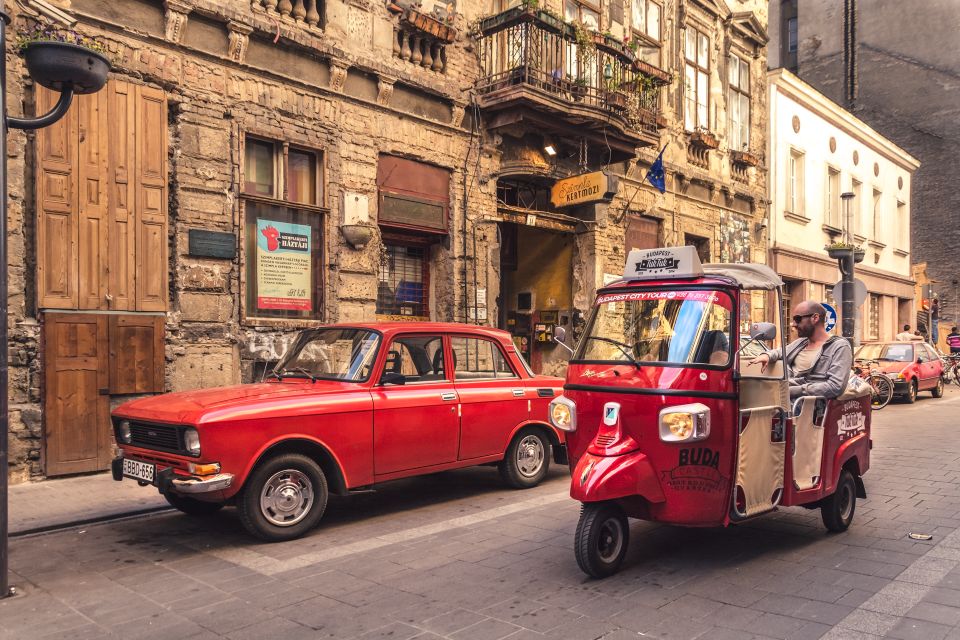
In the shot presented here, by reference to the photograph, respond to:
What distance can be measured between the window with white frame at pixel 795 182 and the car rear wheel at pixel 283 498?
22.0 metres

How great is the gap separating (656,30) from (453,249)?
9.02 m

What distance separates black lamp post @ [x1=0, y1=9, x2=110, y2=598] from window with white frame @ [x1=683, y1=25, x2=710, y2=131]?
16558 millimetres

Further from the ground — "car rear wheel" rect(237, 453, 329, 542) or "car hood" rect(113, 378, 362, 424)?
"car hood" rect(113, 378, 362, 424)

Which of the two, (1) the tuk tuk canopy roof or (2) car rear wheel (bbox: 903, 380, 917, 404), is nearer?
(1) the tuk tuk canopy roof

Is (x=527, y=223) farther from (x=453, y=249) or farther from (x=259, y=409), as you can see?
(x=259, y=409)

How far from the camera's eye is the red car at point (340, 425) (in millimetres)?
5910

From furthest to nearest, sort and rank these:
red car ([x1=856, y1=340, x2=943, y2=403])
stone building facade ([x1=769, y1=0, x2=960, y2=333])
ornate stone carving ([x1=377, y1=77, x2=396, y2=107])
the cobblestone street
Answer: stone building facade ([x1=769, y1=0, x2=960, y2=333]) → red car ([x1=856, y1=340, x2=943, y2=403]) → ornate stone carving ([x1=377, y1=77, x2=396, y2=107]) → the cobblestone street

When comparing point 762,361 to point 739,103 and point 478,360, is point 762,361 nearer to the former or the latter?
point 478,360

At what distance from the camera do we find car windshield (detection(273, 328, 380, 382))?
702 cm

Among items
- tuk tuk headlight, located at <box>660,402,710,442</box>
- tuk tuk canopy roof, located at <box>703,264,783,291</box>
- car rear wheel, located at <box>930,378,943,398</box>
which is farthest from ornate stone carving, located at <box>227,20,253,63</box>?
car rear wheel, located at <box>930,378,943,398</box>

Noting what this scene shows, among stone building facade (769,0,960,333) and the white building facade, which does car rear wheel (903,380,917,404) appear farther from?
stone building facade (769,0,960,333)

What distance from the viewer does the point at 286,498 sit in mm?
6238

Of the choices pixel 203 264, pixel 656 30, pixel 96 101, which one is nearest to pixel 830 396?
pixel 203 264

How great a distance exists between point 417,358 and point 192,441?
7.70ft
